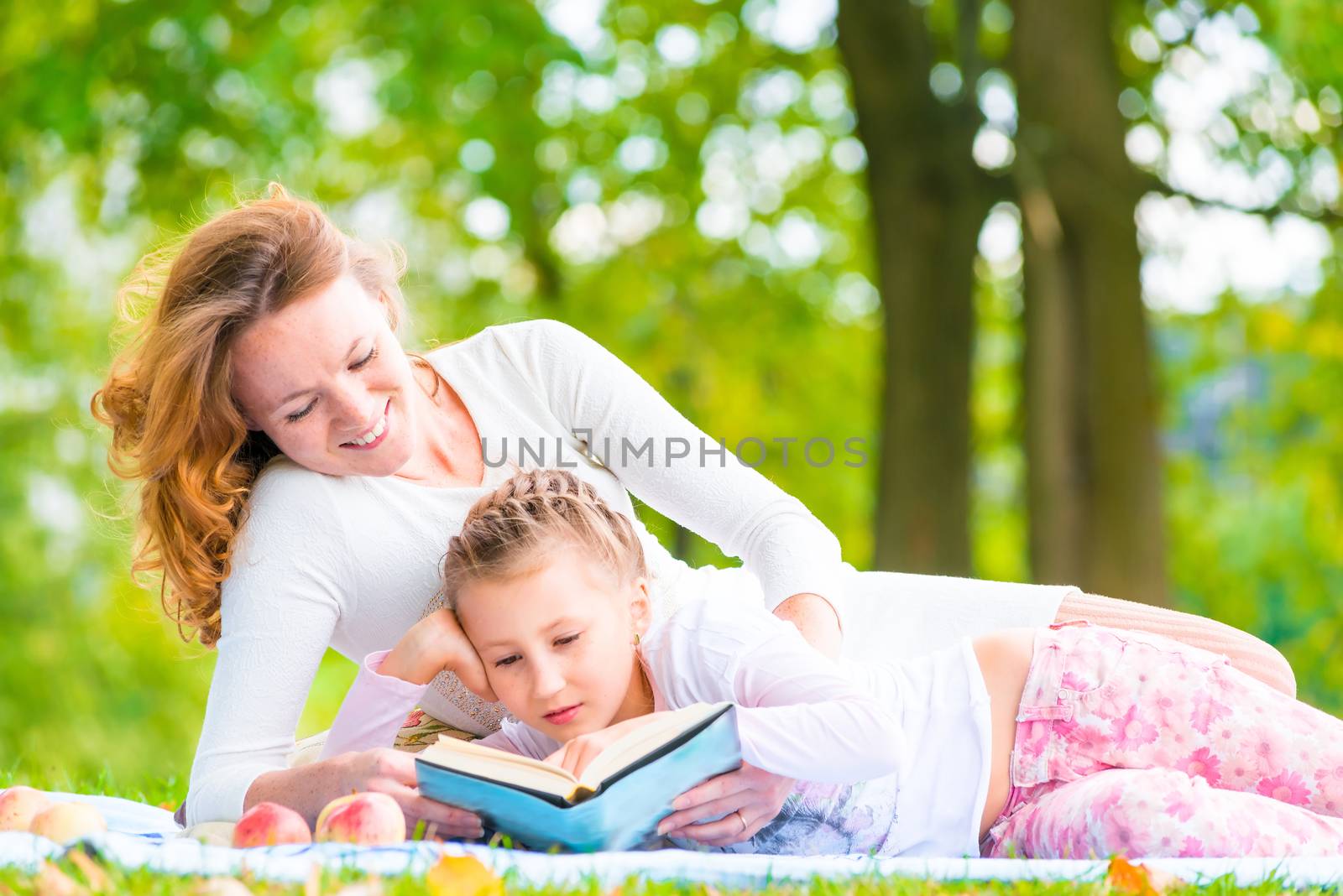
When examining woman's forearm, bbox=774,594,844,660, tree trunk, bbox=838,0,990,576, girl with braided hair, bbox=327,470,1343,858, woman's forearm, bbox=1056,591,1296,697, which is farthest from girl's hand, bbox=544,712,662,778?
tree trunk, bbox=838,0,990,576

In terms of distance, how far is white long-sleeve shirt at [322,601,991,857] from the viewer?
7.77ft

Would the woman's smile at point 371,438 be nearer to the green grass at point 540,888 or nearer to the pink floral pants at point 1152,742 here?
the green grass at point 540,888

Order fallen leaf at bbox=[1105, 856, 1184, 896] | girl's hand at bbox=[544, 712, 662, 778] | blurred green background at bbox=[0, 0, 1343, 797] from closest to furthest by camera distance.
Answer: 1. fallen leaf at bbox=[1105, 856, 1184, 896]
2. girl's hand at bbox=[544, 712, 662, 778]
3. blurred green background at bbox=[0, 0, 1343, 797]

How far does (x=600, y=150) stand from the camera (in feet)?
33.5

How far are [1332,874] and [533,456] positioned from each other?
5.73 ft

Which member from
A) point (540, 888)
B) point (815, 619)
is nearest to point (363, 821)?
point (540, 888)

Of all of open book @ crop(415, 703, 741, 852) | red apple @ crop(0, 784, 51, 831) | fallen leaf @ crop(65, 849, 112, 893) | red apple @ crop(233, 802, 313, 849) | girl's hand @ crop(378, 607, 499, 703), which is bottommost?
red apple @ crop(0, 784, 51, 831)

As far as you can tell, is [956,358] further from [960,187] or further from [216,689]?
[216,689]

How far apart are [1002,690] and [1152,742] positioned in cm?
29

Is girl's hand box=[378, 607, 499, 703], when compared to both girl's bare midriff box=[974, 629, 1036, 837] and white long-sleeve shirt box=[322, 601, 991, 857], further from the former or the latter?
girl's bare midriff box=[974, 629, 1036, 837]

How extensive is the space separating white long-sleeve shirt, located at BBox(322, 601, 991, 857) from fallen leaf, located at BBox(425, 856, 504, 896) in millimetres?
552

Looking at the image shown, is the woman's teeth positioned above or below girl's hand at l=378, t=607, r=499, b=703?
above

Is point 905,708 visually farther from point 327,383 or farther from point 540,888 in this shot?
point 327,383

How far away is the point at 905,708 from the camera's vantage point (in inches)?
107
